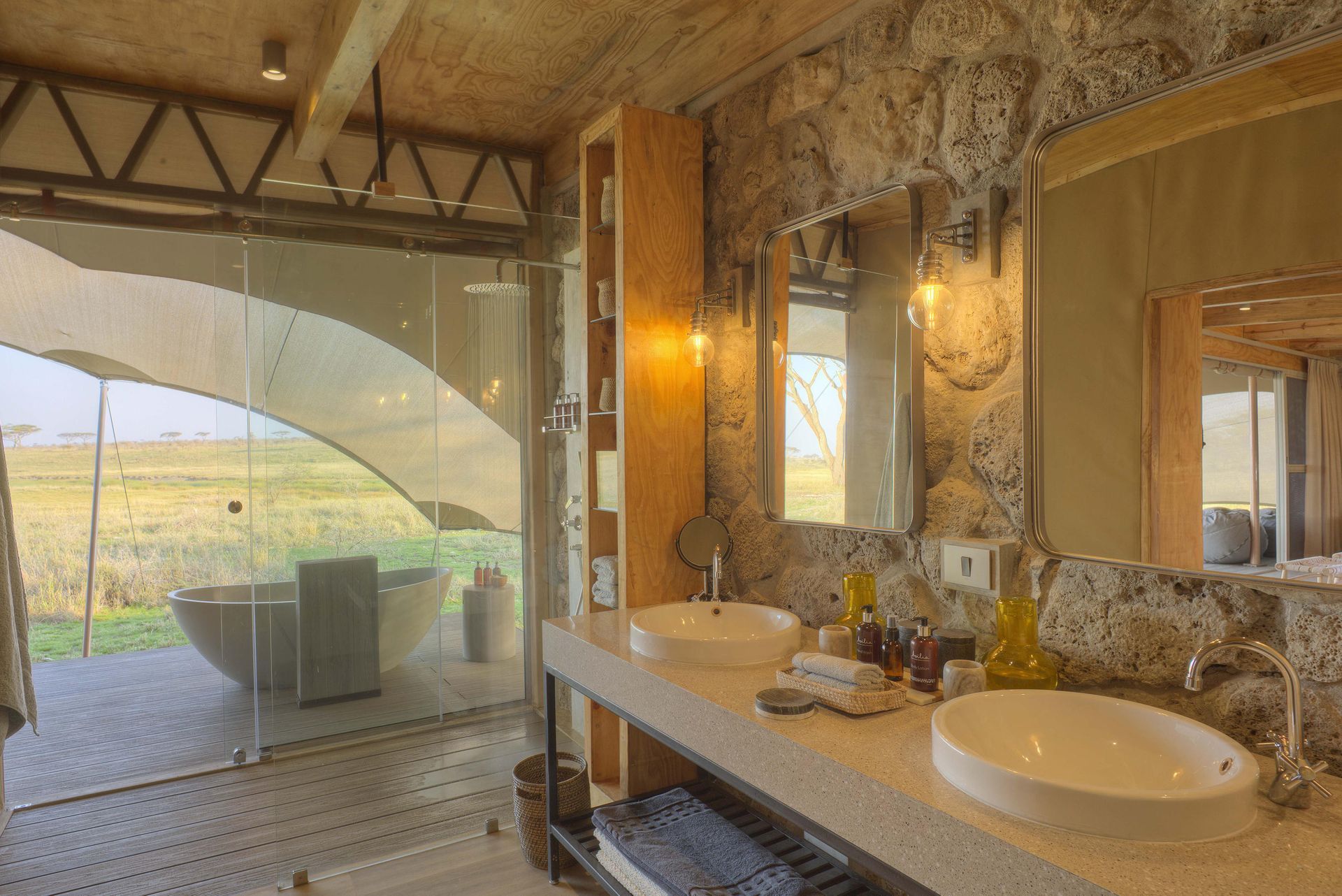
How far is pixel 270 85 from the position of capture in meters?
3.03

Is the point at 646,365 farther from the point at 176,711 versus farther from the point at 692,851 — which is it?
the point at 176,711

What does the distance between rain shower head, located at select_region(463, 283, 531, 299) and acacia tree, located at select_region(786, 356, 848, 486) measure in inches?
39.0

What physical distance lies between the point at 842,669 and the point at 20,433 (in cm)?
356

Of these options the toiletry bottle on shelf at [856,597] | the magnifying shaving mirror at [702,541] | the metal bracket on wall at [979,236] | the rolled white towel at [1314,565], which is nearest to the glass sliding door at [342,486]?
the magnifying shaving mirror at [702,541]

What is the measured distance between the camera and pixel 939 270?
179cm

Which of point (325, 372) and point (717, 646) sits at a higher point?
point (325, 372)

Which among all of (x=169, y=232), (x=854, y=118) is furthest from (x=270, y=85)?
(x=854, y=118)

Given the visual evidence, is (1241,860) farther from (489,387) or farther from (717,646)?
(489,387)

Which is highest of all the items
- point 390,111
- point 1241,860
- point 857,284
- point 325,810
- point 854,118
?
point 390,111

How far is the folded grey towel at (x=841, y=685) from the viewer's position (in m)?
1.53

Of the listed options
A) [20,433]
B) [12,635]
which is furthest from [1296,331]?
[20,433]

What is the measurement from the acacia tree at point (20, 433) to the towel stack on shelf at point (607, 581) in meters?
2.52

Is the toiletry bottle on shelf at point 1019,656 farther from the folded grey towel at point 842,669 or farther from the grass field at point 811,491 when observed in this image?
the grass field at point 811,491

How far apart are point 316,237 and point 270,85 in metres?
0.96
